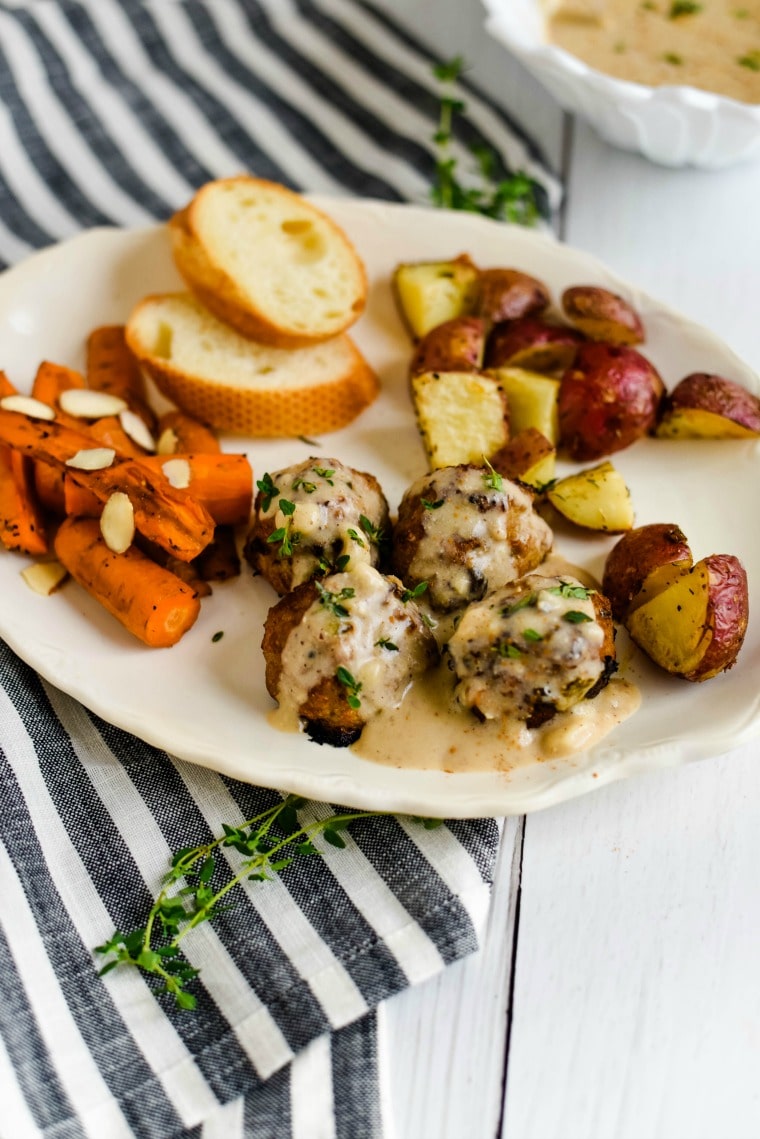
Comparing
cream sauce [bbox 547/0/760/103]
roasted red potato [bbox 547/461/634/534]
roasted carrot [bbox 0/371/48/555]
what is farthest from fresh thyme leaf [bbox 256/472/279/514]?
cream sauce [bbox 547/0/760/103]

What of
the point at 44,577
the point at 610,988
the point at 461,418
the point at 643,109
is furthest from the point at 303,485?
the point at 643,109

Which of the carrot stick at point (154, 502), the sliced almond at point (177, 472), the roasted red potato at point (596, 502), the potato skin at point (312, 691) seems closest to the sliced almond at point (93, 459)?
the carrot stick at point (154, 502)

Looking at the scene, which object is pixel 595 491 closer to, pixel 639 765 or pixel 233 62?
pixel 639 765

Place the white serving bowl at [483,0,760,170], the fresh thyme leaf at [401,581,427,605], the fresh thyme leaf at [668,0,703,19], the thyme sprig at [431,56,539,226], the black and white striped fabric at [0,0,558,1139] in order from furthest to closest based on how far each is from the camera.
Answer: the fresh thyme leaf at [668,0,703,19]
the thyme sprig at [431,56,539,226]
the white serving bowl at [483,0,760,170]
the fresh thyme leaf at [401,581,427,605]
the black and white striped fabric at [0,0,558,1139]

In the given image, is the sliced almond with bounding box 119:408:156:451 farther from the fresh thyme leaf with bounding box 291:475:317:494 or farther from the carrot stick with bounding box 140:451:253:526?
the fresh thyme leaf with bounding box 291:475:317:494

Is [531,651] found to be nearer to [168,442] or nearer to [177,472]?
[177,472]

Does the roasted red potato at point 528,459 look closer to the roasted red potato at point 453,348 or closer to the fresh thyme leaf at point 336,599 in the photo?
the roasted red potato at point 453,348
